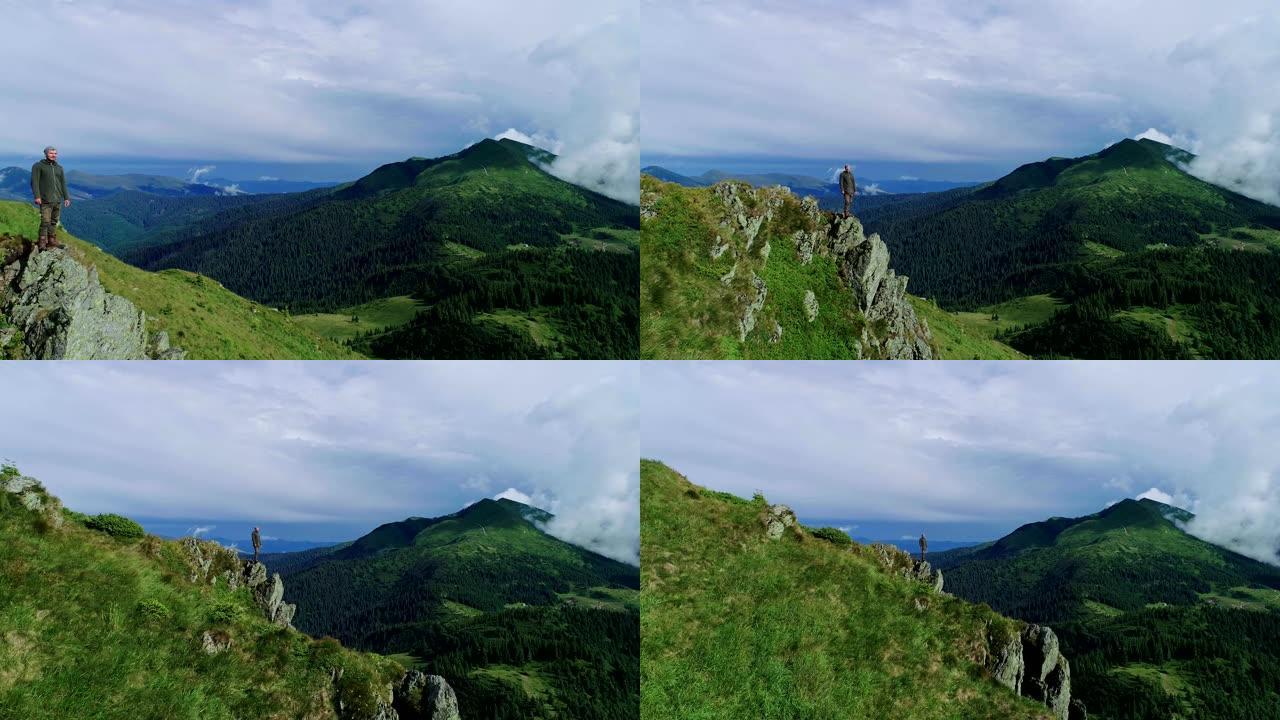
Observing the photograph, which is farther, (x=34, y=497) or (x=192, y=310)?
(x=192, y=310)

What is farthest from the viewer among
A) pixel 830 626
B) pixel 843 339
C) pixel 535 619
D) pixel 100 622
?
pixel 535 619

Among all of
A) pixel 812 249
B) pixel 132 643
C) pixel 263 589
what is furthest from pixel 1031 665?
pixel 132 643

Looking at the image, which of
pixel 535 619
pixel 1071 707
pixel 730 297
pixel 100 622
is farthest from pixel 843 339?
pixel 535 619

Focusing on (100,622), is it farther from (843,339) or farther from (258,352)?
(843,339)

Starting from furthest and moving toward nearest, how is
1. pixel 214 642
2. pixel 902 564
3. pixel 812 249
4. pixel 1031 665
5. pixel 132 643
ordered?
pixel 812 249, pixel 902 564, pixel 1031 665, pixel 214 642, pixel 132 643

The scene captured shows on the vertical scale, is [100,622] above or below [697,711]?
above

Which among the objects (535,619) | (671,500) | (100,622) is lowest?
(535,619)

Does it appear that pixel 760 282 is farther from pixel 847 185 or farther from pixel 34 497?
pixel 34 497

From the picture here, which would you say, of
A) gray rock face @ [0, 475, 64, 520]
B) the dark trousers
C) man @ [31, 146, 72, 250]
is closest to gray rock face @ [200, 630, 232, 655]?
gray rock face @ [0, 475, 64, 520]
